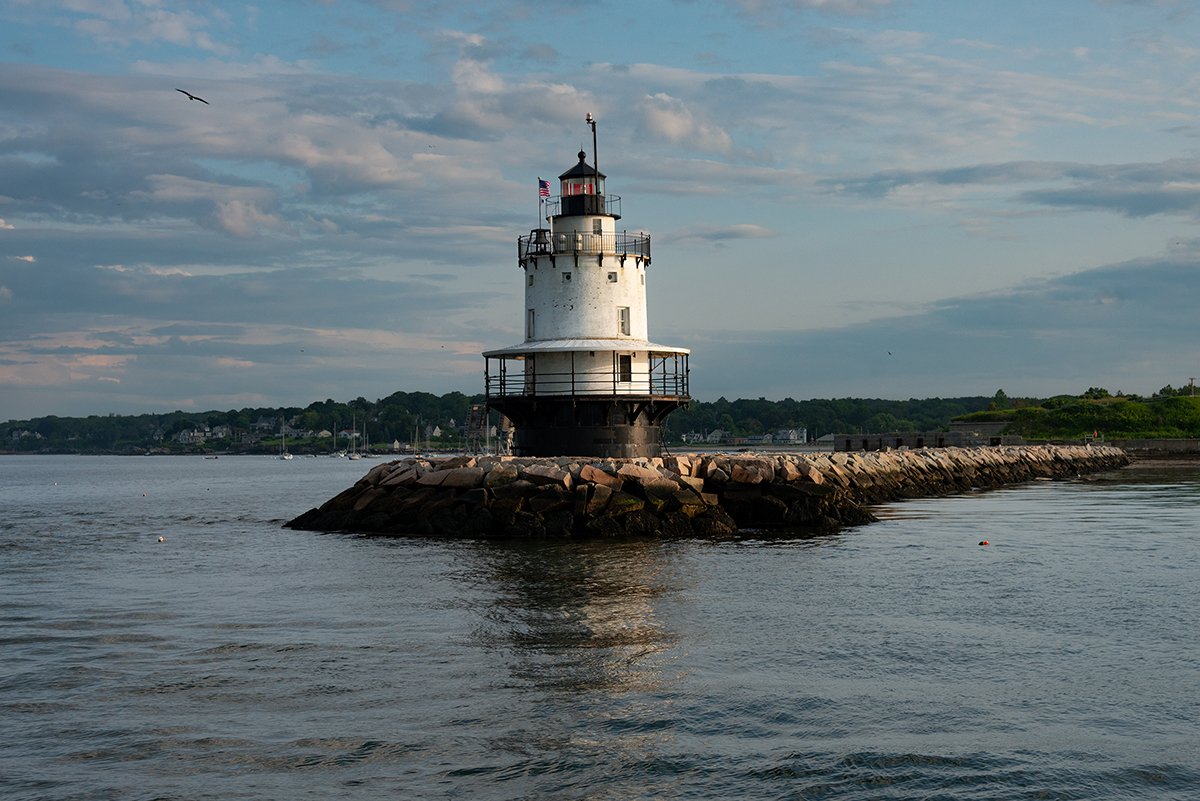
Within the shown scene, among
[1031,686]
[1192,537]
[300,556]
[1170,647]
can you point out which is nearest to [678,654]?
[1031,686]

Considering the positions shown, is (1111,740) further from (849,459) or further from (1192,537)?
(849,459)

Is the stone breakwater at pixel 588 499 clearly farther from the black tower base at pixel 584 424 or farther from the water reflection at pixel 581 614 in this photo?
the black tower base at pixel 584 424

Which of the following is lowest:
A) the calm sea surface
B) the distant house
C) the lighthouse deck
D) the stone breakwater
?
the calm sea surface

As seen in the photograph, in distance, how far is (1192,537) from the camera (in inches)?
1024

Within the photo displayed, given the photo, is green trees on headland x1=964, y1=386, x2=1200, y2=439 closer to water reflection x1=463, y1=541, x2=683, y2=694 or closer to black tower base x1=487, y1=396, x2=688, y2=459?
black tower base x1=487, y1=396, x2=688, y2=459

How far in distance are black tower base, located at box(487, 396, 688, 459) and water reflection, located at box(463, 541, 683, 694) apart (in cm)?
921

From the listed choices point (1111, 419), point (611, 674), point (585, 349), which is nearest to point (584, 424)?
point (585, 349)

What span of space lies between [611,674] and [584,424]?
21.6 meters

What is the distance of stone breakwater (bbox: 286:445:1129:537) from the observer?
2723cm

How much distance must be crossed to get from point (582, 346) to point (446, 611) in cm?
1747

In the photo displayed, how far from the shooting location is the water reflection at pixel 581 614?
13.0 metres

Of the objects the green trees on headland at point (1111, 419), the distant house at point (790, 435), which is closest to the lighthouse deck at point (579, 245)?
the green trees on headland at point (1111, 419)

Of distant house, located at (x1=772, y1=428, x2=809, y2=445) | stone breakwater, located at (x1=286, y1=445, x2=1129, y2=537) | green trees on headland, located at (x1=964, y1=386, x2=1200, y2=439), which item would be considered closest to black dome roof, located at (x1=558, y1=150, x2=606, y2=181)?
stone breakwater, located at (x1=286, y1=445, x2=1129, y2=537)

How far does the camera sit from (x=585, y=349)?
110ft
